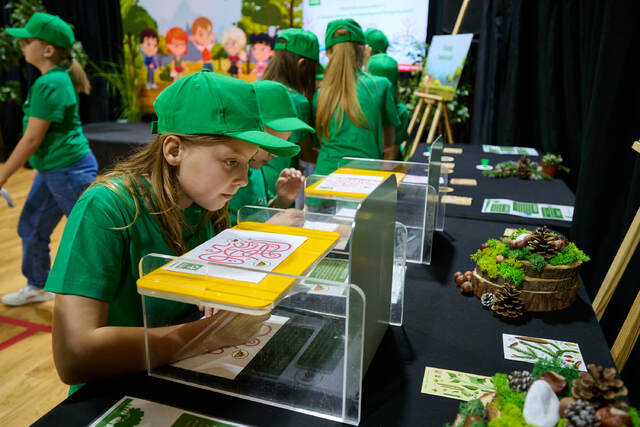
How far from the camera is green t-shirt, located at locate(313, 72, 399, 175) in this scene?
238cm

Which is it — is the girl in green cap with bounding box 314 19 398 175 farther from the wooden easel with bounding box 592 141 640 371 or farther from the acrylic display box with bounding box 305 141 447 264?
the wooden easel with bounding box 592 141 640 371

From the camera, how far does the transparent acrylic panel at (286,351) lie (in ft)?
2.52

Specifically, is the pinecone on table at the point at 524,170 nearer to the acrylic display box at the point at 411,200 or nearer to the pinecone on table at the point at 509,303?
the acrylic display box at the point at 411,200

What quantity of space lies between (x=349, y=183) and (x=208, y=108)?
2.34ft

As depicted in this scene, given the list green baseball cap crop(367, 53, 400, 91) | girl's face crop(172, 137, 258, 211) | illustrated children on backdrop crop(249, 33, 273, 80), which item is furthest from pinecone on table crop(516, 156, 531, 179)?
illustrated children on backdrop crop(249, 33, 273, 80)

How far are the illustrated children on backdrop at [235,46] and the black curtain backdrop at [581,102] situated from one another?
3.01 meters

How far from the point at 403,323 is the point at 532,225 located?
97 cm

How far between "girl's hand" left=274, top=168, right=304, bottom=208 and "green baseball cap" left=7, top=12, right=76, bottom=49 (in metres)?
1.41

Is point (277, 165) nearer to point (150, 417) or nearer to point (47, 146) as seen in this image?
point (47, 146)

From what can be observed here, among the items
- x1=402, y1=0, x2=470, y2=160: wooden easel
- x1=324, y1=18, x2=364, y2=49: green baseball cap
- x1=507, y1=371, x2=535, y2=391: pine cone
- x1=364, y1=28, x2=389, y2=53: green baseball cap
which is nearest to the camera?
x1=507, y1=371, x2=535, y2=391: pine cone

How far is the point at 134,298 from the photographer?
1.03 metres

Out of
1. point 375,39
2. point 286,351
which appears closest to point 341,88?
point 375,39

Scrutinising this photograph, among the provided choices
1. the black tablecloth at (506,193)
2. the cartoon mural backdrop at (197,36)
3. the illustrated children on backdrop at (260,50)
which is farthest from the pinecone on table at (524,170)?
the illustrated children on backdrop at (260,50)

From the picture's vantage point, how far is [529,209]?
205cm
